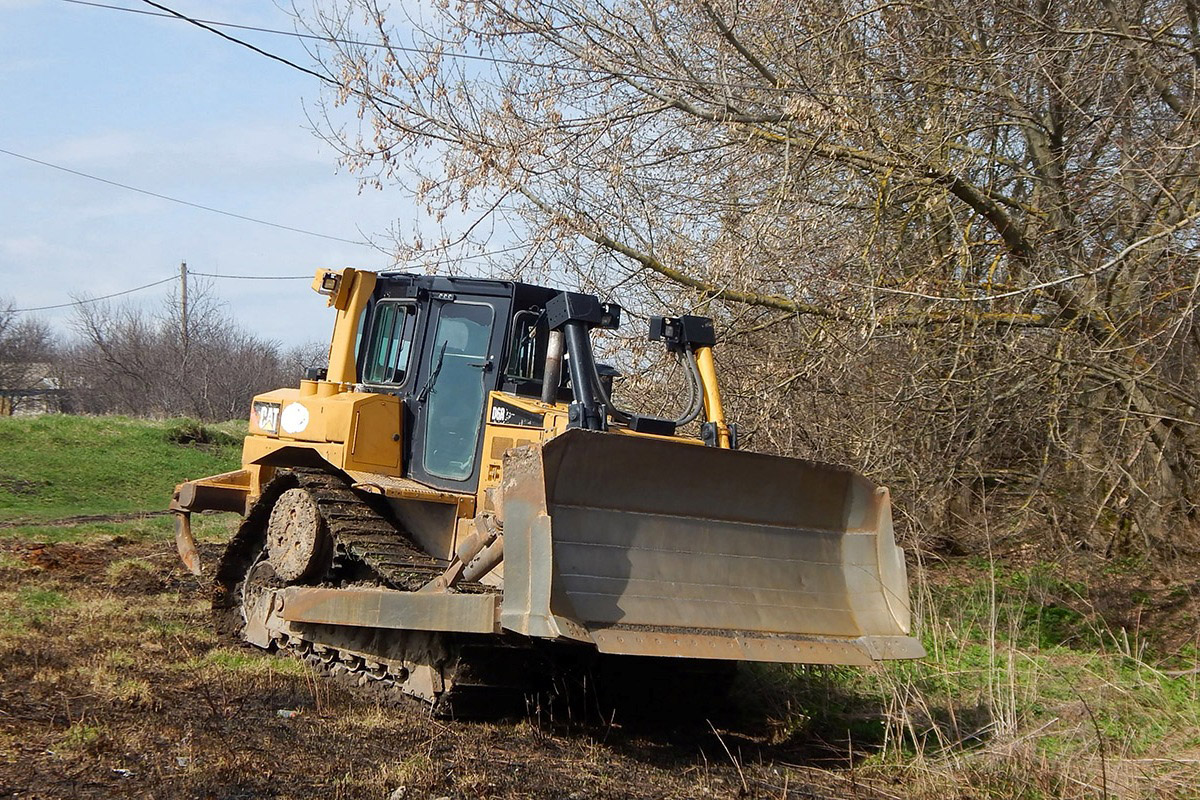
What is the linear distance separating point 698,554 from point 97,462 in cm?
1917

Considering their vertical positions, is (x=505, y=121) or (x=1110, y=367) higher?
(x=505, y=121)

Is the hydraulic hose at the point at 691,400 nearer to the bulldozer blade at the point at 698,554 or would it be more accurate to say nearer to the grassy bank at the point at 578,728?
the bulldozer blade at the point at 698,554

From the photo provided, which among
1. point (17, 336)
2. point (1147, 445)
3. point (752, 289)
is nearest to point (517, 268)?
point (752, 289)

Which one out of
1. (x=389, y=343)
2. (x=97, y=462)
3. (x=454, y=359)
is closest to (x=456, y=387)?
(x=454, y=359)

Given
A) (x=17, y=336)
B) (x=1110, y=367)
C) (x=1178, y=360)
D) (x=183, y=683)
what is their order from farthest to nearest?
(x=17, y=336) → (x=1178, y=360) → (x=1110, y=367) → (x=183, y=683)

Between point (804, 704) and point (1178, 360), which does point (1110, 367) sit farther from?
point (804, 704)

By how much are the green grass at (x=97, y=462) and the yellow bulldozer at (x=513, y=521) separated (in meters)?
9.99

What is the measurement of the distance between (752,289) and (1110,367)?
2845 mm

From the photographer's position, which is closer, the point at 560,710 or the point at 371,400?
the point at 560,710

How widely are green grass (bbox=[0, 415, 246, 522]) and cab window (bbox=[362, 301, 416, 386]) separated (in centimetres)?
991

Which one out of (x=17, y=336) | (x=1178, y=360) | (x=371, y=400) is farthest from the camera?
(x=17, y=336)

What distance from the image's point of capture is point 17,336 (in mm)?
51406

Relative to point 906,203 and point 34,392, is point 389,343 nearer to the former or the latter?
point 906,203

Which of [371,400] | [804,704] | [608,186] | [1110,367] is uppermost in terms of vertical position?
[608,186]
